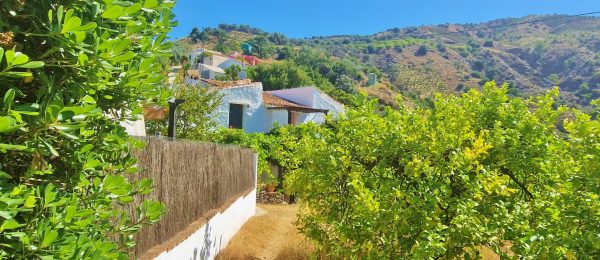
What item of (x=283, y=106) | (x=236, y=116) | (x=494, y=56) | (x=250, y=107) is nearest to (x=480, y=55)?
(x=494, y=56)

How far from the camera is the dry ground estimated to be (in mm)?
9758

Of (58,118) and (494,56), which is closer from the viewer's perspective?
(58,118)

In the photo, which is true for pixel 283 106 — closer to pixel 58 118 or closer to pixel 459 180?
pixel 459 180

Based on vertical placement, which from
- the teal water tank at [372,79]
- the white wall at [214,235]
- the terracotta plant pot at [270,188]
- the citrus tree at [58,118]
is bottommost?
the terracotta plant pot at [270,188]

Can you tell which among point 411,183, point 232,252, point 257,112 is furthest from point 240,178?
point 257,112

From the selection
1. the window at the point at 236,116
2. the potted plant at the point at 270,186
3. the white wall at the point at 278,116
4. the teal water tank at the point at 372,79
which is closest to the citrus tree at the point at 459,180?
the potted plant at the point at 270,186

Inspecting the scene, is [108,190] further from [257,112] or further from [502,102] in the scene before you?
[257,112]

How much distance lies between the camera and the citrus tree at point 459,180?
4559 mm

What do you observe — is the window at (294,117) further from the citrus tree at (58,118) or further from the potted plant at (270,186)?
the citrus tree at (58,118)

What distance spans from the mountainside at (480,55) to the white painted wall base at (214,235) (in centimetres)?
6823

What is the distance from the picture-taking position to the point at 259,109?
35469 mm

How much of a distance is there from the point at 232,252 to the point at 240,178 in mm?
3657

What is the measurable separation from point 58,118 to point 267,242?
9790 millimetres

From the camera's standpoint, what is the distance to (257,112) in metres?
35.3
